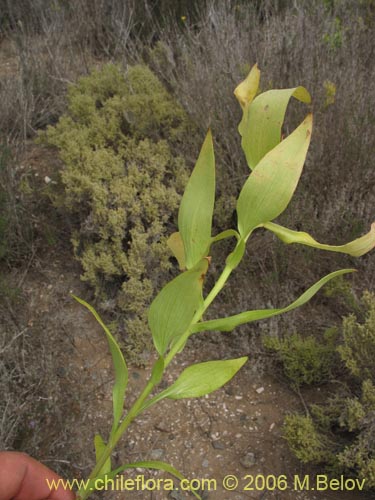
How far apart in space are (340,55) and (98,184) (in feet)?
4.71

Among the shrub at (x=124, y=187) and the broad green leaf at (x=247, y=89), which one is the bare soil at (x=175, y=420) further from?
the broad green leaf at (x=247, y=89)

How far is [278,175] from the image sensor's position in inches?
29.6

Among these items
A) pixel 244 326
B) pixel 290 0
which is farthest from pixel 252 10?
pixel 244 326

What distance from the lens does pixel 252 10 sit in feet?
10.8

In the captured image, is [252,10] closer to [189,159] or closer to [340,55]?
[340,55]

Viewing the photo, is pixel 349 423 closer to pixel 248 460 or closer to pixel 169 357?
pixel 248 460

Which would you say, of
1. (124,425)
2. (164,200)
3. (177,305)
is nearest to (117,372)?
(124,425)

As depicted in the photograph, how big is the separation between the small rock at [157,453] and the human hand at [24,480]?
2.57 feet

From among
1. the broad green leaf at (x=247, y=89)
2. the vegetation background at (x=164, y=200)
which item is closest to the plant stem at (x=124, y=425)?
the broad green leaf at (x=247, y=89)

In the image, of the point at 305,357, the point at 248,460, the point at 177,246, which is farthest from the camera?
the point at 305,357

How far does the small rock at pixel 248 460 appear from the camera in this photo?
172cm

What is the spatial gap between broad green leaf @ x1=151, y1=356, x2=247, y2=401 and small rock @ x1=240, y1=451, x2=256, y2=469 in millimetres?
896

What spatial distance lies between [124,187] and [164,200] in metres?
0.17

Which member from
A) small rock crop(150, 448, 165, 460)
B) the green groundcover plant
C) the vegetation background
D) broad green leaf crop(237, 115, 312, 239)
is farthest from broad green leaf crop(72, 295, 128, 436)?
small rock crop(150, 448, 165, 460)
